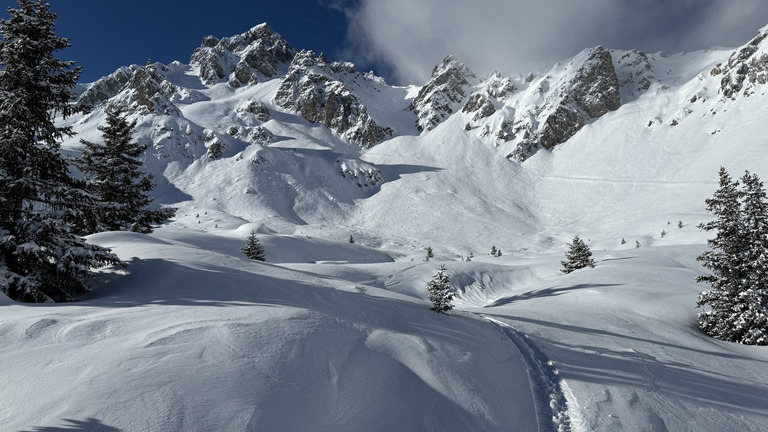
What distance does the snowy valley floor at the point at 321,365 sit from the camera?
4383 millimetres

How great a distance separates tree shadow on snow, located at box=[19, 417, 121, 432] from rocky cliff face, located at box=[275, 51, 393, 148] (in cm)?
12458

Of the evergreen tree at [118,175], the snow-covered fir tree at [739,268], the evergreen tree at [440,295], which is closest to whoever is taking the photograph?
the evergreen tree at [440,295]

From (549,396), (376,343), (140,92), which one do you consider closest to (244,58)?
(140,92)

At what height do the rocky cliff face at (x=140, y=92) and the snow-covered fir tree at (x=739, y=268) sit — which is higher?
the rocky cliff face at (x=140, y=92)

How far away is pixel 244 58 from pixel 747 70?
180 m

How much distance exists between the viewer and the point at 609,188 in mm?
82875

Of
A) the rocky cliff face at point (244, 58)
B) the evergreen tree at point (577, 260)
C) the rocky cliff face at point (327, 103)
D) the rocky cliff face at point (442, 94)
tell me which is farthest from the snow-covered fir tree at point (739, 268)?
the rocky cliff face at point (244, 58)

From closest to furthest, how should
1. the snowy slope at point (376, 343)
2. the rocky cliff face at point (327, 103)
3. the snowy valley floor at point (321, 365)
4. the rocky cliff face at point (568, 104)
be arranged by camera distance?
the snowy valley floor at point (321, 365), the snowy slope at point (376, 343), the rocky cliff face at point (568, 104), the rocky cliff face at point (327, 103)

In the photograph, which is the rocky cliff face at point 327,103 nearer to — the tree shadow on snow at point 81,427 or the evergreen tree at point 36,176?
the evergreen tree at point 36,176

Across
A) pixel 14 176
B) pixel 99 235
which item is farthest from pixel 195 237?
pixel 14 176

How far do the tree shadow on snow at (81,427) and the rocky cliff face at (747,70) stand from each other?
130350 mm

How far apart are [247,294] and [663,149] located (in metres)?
110

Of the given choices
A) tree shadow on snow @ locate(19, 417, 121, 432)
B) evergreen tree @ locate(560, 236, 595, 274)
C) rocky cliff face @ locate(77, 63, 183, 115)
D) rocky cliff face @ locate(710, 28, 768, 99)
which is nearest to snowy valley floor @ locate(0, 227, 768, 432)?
tree shadow on snow @ locate(19, 417, 121, 432)

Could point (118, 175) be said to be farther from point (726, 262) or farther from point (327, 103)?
point (327, 103)
